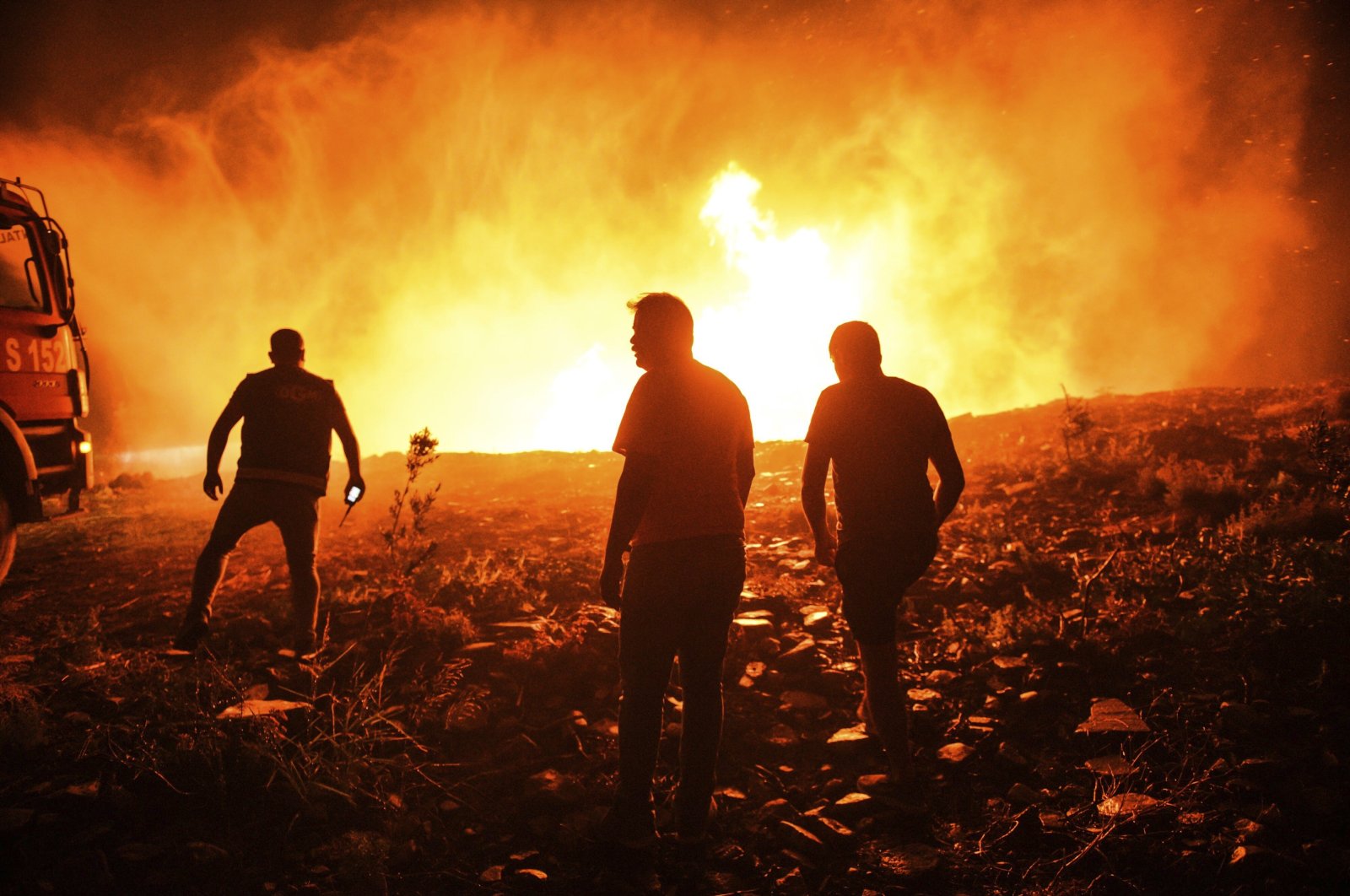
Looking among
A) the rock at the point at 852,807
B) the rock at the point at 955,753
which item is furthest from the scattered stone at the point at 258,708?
the rock at the point at 955,753

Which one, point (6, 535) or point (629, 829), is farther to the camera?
point (6, 535)

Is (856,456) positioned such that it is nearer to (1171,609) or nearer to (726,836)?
(726,836)

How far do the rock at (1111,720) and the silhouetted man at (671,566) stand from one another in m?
2.29

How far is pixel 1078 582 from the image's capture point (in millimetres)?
5207

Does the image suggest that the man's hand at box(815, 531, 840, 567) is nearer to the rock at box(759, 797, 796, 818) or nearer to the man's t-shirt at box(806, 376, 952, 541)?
the man's t-shirt at box(806, 376, 952, 541)

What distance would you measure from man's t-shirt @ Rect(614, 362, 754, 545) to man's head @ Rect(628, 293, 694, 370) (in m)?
0.09

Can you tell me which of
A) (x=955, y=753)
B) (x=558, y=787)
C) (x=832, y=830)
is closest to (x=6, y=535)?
(x=558, y=787)

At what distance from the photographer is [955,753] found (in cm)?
346

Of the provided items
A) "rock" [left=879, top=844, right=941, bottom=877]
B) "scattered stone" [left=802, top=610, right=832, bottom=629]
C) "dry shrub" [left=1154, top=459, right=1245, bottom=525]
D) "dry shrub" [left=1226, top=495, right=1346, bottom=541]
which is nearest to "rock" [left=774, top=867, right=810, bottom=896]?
"rock" [left=879, top=844, right=941, bottom=877]

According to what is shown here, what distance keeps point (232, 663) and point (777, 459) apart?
33.0 ft

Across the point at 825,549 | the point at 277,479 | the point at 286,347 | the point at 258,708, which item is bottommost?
the point at 258,708

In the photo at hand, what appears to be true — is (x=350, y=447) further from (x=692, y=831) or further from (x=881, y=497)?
(x=881, y=497)

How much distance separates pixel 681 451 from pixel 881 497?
1226mm

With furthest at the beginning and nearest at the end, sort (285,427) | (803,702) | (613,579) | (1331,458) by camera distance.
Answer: (1331,458) → (285,427) → (803,702) → (613,579)
